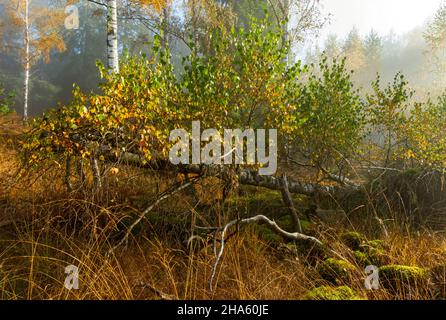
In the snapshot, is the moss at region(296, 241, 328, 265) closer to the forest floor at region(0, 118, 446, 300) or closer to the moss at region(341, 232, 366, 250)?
the forest floor at region(0, 118, 446, 300)

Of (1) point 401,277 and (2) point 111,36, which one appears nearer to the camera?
(1) point 401,277

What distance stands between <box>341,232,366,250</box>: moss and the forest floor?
0.05ft

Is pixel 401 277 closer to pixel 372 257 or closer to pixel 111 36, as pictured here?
pixel 372 257

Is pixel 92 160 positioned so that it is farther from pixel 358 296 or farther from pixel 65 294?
pixel 358 296

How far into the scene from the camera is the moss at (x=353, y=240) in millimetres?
4816

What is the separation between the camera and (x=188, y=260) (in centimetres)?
396

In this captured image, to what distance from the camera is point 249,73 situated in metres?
5.48

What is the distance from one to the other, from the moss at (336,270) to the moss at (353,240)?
3.44 ft

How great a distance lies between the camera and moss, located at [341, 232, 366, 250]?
482 centimetres

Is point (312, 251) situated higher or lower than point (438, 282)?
lower

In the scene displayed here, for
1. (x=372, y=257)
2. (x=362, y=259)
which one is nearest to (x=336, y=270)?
(x=362, y=259)

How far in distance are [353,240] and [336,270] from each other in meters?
1.29
